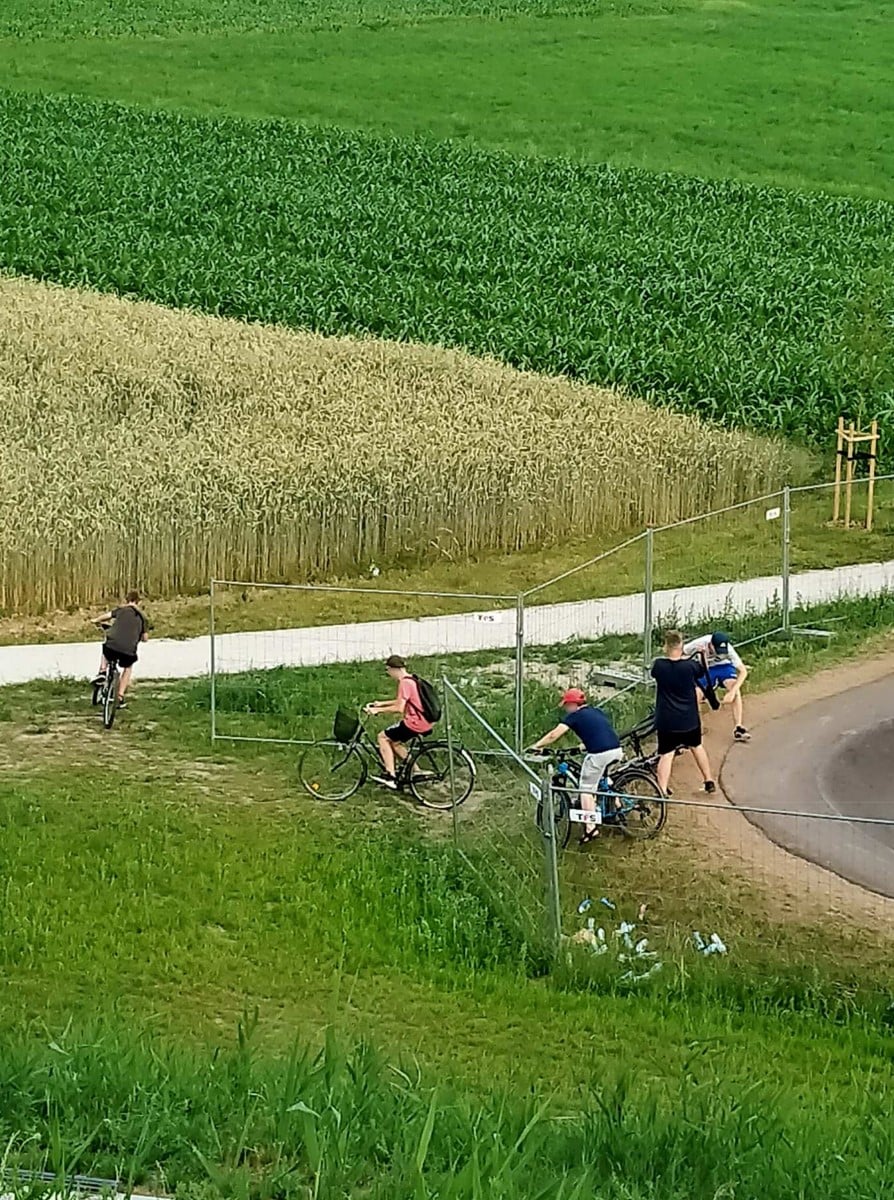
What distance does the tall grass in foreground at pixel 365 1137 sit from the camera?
5.83 metres

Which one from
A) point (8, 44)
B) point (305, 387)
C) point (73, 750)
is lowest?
point (73, 750)

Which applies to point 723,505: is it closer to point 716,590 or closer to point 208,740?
point 716,590

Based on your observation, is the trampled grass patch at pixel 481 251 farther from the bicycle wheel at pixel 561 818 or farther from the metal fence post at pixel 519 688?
the bicycle wheel at pixel 561 818

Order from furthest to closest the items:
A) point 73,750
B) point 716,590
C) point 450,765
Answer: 1. point 716,590
2. point 73,750
3. point 450,765

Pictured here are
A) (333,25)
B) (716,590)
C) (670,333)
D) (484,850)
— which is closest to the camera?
(484,850)

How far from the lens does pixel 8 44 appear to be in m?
60.6

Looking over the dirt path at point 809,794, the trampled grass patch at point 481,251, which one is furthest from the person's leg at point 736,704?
the trampled grass patch at point 481,251

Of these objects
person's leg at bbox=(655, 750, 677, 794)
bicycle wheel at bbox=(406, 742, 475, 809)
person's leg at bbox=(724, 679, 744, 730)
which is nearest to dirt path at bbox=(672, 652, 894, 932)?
person's leg at bbox=(724, 679, 744, 730)

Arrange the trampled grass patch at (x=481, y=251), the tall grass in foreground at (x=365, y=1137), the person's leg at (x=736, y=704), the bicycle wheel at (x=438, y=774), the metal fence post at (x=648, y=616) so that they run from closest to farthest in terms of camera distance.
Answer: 1. the tall grass in foreground at (x=365, y=1137)
2. the bicycle wheel at (x=438, y=774)
3. the person's leg at (x=736, y=704)
4. the metal fence post at (x=648, y=616)
5. the trampled grass patch at (x=481, y=251)

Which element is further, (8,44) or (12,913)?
(8,44)

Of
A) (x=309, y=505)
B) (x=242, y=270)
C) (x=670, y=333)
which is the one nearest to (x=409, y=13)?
(x=242, y=270)

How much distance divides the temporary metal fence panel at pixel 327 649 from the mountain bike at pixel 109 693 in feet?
2.61

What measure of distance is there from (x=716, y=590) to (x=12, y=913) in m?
9.68

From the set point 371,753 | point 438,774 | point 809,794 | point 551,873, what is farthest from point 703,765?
point 551,873
